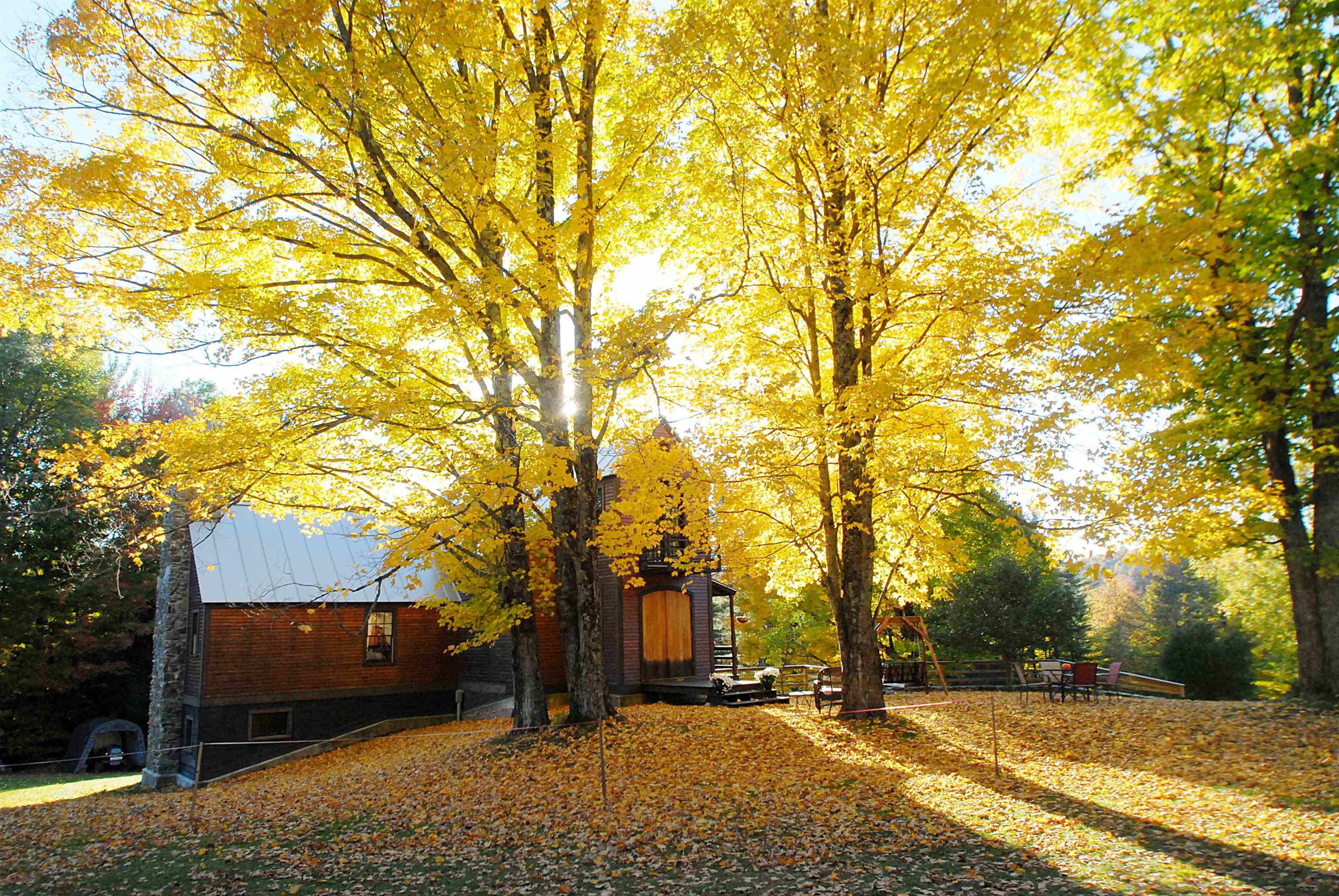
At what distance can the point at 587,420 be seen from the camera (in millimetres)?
11547

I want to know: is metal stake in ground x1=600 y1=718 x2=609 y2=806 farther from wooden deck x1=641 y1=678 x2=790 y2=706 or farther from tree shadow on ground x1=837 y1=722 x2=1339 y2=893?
wooden deck x1=641 y1=678 x2=790 y2=706

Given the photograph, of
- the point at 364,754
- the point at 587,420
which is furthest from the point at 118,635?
the point at 587,420

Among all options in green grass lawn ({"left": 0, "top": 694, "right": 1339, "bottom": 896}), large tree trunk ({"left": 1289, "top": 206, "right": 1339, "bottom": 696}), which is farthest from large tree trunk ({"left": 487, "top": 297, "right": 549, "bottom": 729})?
large tree trunk ({"left": 1289, "top": 206, "right": 1339, "bottom": 696})

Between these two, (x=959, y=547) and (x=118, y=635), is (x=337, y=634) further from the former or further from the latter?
(x=959, y=547)

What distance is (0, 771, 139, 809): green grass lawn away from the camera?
57.5ft

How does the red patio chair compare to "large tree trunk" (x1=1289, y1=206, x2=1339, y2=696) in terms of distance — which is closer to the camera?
"large tree trunk" (x1=1289, y1=206, x2=1339, y2=696)

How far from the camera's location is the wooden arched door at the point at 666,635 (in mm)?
19734

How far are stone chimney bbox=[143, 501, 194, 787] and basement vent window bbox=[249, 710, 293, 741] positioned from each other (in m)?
2.05

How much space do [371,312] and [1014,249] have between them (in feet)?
31.2

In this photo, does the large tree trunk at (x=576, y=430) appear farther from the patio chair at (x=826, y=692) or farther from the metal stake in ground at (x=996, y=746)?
the metal stake in ground at (x=996, y=746)

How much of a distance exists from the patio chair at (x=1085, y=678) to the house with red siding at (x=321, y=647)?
7.99 meters

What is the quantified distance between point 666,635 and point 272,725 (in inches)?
387

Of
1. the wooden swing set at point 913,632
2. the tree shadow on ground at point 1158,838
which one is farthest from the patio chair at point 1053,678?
the tree shadow on ground at point 1158,838

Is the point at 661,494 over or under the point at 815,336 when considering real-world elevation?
under
